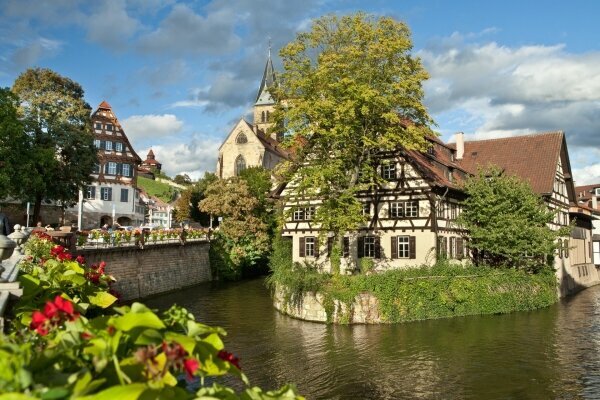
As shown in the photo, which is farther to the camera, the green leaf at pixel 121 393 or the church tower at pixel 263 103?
the church tower at pixel 263 103

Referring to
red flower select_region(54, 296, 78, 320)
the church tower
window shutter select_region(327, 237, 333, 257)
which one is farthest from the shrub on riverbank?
the church tower

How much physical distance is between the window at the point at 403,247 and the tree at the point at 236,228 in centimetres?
1631

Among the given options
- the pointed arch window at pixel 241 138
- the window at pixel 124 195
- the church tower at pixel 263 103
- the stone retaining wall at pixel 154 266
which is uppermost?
the church tower at pixel 263 103

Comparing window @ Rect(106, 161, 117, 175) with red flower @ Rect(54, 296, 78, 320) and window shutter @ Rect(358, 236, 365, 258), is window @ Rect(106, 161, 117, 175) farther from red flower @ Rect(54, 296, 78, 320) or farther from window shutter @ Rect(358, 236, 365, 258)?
red flower @ Rect(54, 296, 78, 320)

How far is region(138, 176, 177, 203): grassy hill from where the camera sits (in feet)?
380

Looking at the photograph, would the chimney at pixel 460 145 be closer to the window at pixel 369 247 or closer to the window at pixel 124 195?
the window at pixel 369 247

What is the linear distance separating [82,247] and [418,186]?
19816mm

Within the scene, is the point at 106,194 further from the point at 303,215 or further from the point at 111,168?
the point at 303,215

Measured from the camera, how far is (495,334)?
2333 centimetres

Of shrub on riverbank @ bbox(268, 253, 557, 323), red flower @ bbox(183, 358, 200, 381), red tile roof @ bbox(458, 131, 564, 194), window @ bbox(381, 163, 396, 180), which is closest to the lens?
red flower @ bbox(183, 358, 200, 381)

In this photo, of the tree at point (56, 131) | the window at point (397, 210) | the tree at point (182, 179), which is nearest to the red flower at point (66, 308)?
the window at point (397, 210)

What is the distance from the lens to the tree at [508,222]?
31.7m

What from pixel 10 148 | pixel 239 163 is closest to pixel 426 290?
pixel 10 148

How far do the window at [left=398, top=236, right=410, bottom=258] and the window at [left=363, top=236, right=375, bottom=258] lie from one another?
5.62 feet
